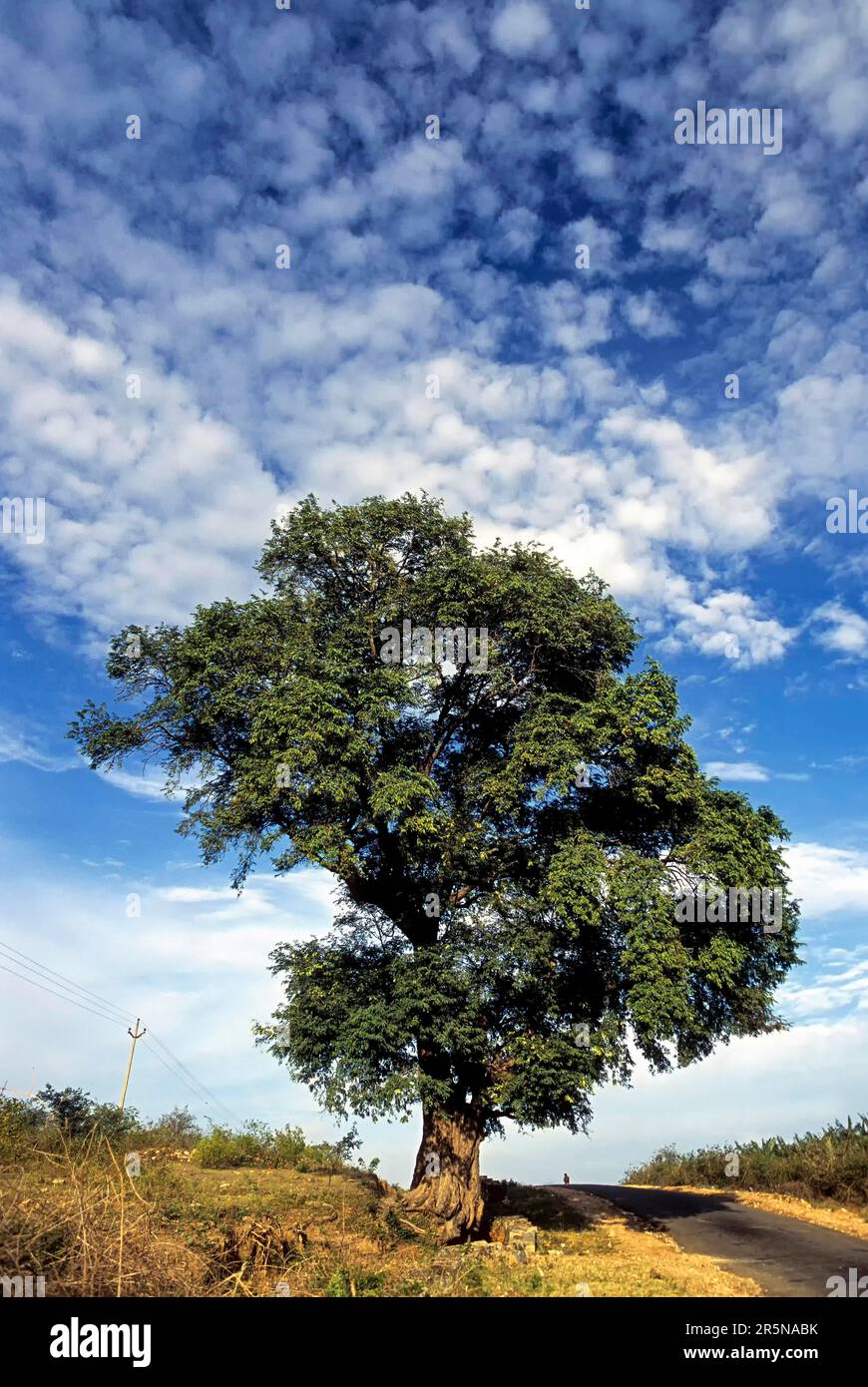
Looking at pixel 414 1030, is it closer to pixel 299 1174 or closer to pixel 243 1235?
pixel 243 1235

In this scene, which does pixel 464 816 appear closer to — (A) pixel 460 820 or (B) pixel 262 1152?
(A) pixel 460 820

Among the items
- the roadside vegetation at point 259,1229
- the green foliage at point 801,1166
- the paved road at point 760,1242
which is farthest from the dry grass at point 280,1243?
the green foliage at point 801,1166

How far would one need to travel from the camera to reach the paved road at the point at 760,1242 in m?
13.8

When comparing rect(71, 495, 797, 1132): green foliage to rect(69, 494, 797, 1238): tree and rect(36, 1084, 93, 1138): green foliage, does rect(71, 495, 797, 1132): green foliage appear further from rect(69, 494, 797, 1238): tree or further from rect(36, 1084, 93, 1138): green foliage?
rect(36, 1084, 93, 1138): green foliage

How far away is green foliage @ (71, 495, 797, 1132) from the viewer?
59.0 ft

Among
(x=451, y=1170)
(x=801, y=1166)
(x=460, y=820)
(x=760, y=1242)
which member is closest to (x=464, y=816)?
(x=460, y=820)

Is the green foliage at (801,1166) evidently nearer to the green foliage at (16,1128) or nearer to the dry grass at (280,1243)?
the dry grass at (280,1243)

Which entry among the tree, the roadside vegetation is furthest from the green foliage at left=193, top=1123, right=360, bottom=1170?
the tree

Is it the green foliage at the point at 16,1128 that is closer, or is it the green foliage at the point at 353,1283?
the green foliage at the point at 353,1283

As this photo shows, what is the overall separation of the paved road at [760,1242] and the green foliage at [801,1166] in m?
1.77
